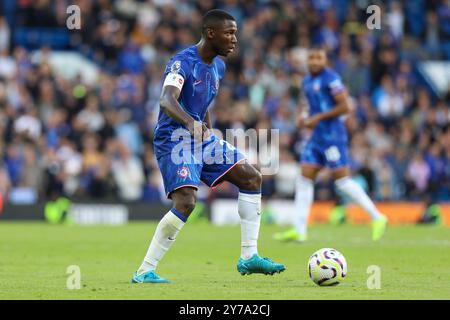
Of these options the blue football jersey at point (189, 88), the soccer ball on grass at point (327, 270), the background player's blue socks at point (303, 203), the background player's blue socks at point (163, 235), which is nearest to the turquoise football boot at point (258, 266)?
the soccer ball on grass at point (327, 270)

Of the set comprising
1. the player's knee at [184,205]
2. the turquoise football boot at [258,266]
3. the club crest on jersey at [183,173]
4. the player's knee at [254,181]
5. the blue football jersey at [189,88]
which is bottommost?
the turquoise football boot at [258,266]

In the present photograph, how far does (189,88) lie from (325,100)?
6069mm

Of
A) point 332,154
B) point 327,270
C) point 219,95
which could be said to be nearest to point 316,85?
point 332,154

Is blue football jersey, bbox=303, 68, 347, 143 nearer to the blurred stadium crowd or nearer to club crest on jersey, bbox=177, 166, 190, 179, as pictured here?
club crest on jersey, bbox=177, 166, 190, 179

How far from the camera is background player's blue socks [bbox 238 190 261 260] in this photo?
390 inches

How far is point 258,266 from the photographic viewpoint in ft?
31.8

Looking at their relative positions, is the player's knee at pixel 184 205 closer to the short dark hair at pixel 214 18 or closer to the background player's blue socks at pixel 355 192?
the short dark hair at pixel 214 18

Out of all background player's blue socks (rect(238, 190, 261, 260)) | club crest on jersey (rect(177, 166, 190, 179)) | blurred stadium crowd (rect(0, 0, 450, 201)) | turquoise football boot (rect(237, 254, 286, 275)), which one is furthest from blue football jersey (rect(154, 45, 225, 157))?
blurred stadium crowd (rect(0, 0, 450, 201))

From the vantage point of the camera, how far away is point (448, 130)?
25.4m

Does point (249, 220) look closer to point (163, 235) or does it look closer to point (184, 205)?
point (184, 205)

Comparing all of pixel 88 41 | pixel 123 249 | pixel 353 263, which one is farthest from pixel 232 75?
pixel 353 263

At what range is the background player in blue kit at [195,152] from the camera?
930cm

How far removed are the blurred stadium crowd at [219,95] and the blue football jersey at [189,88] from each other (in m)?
12.7
